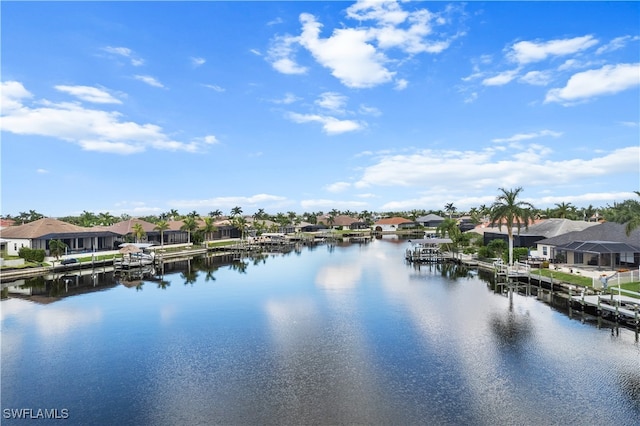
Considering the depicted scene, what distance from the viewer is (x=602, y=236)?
51.2m

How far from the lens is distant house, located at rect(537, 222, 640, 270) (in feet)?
152

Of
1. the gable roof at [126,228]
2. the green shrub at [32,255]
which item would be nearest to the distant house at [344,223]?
the gable roof at [126,228]

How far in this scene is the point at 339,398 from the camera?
57.4 ft

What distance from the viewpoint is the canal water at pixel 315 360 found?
16.6m

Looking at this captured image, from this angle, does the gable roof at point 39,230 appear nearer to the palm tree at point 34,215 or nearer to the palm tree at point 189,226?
the palm tree at point 189,226

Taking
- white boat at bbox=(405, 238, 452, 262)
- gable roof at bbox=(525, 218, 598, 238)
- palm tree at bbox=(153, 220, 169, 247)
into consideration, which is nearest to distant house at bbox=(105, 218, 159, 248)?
palm tree at bbox=(153, 220, 169, 247)

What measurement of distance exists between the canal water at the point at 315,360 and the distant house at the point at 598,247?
1399cm

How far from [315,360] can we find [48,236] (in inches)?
2353

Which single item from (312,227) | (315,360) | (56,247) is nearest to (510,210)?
(315,360)

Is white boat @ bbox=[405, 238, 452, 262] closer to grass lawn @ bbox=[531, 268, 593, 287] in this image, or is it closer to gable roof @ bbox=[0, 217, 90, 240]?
grass lawn @ bbox=[531, 268, 593, 287]

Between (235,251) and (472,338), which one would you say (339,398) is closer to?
(472,338)

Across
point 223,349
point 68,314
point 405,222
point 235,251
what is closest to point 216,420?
point 223,349

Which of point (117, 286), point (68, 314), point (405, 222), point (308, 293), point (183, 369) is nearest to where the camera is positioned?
point (183, 369)

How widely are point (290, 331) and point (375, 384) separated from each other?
1013 centimetres
